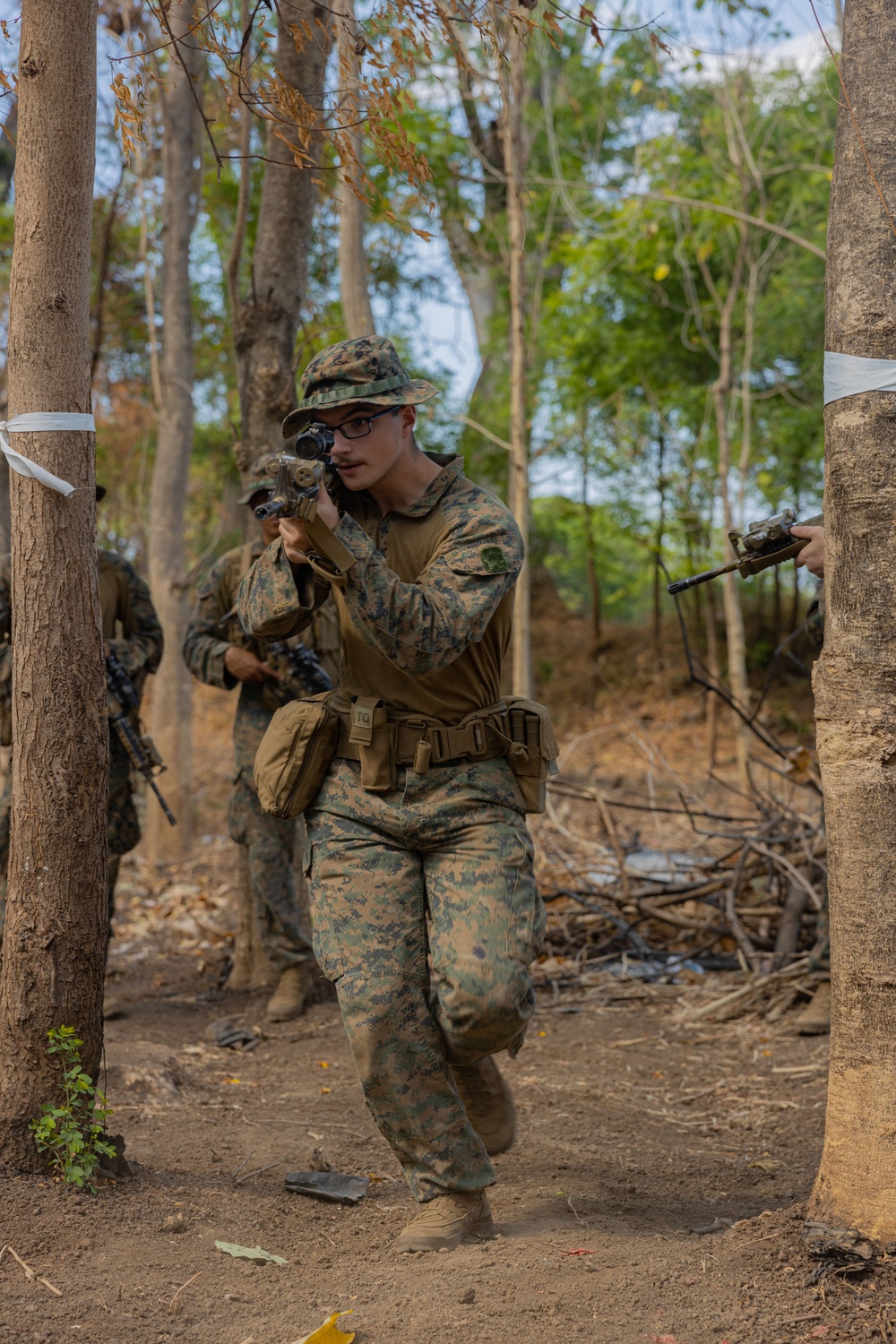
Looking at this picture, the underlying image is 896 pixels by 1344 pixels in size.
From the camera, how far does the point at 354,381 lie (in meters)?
3.10

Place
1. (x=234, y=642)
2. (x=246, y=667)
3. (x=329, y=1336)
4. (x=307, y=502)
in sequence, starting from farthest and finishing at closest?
(x=234, y=642)
(x=246, y=667)
(x=307, y=502)
(x=329, y=1336)

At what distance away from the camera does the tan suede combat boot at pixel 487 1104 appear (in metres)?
3.33

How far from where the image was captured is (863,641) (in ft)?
8.57

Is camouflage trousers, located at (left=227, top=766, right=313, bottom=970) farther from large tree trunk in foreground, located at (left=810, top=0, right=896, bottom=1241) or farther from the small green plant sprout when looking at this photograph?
large tree trunk in foreground, located at (left=810, top=0, right=896, bottom=1241)

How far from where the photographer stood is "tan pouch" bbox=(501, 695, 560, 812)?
10.5 ft

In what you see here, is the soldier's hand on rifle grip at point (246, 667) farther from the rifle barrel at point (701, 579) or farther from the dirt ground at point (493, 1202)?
the rifle barrel at point (701, 579)

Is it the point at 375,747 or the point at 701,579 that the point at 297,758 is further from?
the point at 701,579

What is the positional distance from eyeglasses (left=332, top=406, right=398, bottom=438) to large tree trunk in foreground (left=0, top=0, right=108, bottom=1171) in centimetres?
69

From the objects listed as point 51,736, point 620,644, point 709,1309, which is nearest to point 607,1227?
point 709,1309

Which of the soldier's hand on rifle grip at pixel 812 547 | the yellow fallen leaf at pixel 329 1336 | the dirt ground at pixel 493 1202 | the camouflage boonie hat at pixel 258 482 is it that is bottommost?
the dirt ground at pixel 493 1202

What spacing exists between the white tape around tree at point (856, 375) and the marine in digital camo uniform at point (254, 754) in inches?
126

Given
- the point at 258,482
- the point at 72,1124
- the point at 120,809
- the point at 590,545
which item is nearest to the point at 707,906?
the point at 120,809

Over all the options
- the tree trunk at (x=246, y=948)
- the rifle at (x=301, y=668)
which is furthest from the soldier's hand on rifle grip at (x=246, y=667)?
the tree trunk at (x=246, y=948)

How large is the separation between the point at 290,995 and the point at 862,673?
361 cm
